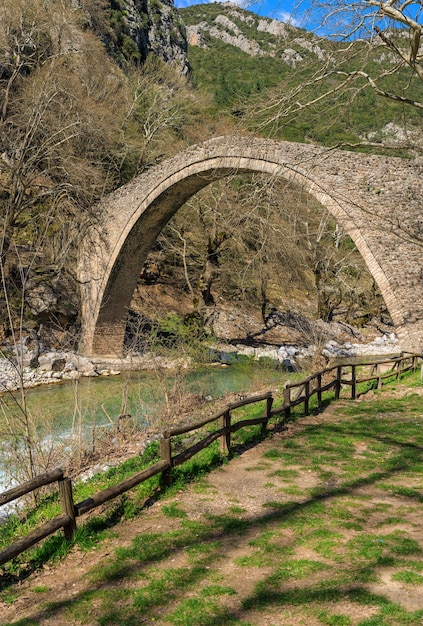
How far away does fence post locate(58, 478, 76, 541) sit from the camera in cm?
381

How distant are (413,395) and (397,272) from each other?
7.29 ft

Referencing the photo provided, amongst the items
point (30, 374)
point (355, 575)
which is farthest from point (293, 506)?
point (30, 374)

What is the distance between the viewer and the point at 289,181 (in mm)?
7520

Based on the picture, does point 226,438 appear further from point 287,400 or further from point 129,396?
point 129,396

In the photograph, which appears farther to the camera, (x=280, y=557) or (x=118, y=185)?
(x=118, y=185)

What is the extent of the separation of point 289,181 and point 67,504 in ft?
17.8

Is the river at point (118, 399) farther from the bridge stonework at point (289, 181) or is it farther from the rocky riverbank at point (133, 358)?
the bridge stonework at point (289, 181)

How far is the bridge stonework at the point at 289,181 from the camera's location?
364 inches

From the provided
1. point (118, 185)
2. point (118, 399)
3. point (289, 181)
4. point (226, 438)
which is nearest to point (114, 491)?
Answer: point (226, 438)

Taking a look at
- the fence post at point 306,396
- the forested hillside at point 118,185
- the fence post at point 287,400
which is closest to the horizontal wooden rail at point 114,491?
the fence post at point 287,400

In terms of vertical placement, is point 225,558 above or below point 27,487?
below

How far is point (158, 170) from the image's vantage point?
14367mm

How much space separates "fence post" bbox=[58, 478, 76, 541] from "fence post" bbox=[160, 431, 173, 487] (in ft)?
3.43

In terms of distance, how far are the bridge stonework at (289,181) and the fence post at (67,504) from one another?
4.10 metres
